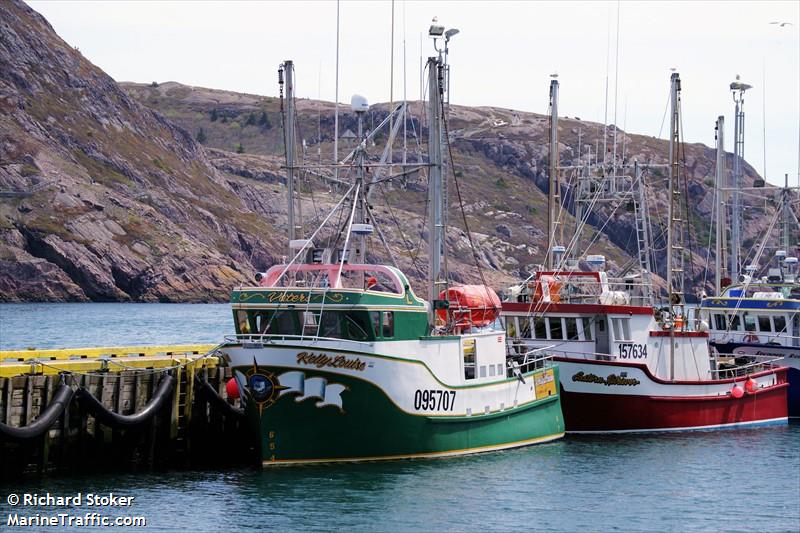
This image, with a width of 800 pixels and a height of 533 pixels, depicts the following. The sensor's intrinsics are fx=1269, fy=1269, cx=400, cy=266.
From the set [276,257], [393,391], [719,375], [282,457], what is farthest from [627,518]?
[276,257]

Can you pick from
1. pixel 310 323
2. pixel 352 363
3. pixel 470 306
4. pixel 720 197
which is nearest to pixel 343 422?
pixel 352 363

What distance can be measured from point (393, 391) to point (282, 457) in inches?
143

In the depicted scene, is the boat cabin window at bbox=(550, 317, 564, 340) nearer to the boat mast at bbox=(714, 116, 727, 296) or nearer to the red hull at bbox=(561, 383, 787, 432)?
the red hull at bbox=(561, 383, 787, 432)

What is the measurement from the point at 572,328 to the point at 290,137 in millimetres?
14103

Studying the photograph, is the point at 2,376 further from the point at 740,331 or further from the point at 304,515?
the point at 740,331

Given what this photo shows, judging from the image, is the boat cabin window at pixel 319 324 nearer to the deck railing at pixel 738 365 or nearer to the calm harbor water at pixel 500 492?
the calm harbor water at pixel 500 492

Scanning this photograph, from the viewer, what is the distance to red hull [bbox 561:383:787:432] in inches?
1834

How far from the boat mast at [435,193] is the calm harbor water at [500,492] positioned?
5.85m

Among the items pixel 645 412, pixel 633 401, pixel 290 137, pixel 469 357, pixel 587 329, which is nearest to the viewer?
pixel 290 137

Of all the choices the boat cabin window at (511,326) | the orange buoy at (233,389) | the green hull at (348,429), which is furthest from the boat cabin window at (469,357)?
the boat cabin window at (511,326)

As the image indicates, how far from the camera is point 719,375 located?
5269cm

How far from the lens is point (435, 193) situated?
40656 mm

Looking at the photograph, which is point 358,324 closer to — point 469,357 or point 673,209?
point 469,357

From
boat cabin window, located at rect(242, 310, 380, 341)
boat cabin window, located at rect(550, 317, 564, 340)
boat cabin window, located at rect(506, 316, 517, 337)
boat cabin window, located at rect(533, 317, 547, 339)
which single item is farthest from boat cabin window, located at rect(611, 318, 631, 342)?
boat cabin window, located at rect(242, 310, 380, 341)
